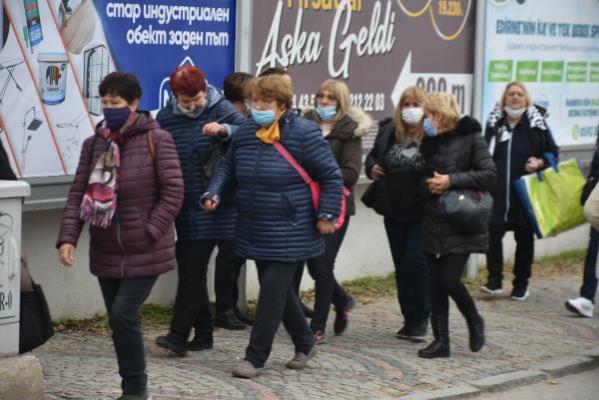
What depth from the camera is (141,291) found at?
23.0ft

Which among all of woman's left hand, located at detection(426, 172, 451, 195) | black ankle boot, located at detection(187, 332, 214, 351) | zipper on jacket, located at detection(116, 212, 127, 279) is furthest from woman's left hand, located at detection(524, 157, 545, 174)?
zipper on jacket, located at detection(116, 212, 127, 279)

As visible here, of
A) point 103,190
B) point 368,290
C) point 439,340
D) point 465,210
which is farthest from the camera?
point 368,290

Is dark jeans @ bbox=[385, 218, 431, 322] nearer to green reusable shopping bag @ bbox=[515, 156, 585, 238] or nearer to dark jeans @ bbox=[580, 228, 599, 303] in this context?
dark jeans @ bbox=[580, 228, 599, 303]

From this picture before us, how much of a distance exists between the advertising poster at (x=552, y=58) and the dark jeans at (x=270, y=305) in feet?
15.3

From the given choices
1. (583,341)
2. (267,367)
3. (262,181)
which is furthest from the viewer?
(583,341)

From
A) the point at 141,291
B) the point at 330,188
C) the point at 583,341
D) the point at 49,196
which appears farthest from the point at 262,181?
the point at 583,341

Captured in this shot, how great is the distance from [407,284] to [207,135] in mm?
1957

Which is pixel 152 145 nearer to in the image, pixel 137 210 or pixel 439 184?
pixel 137 210

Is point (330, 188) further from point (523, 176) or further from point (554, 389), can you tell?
point (523, 176)

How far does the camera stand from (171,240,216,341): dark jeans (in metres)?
8.19

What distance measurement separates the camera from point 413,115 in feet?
28.9

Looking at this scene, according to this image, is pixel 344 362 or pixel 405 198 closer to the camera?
pixel 344 362

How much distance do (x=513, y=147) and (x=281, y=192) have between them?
364 centimetres

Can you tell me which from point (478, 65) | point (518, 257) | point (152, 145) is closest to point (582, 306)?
point (518, 257)
